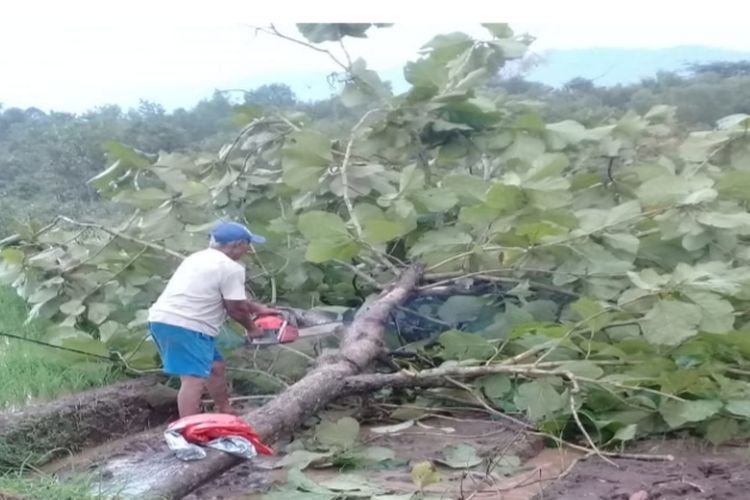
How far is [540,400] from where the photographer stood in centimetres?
338

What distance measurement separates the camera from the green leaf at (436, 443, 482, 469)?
327 cm

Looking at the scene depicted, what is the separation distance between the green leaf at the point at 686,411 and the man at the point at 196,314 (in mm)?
1390

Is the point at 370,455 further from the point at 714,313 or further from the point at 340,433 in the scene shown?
the point at 714,313

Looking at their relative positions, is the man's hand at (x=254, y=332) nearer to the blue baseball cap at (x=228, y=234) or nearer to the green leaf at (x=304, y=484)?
the blue baseball cap at (x=228, y=234)

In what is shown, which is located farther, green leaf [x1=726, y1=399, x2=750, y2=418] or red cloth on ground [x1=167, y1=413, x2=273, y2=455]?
green leaf [x1=726, y1=399, x2=750, y2=418]

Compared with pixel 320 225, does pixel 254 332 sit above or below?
below

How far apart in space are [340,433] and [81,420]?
0.99m

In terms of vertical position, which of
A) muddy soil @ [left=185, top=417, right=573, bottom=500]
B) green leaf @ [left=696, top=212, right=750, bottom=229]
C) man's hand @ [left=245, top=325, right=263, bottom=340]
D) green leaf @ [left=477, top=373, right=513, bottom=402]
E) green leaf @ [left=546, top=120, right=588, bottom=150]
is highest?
green leaf @ [left=546, top=120, right=588, bottom=150]

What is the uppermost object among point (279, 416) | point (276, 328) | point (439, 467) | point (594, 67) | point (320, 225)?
point (594, 67)

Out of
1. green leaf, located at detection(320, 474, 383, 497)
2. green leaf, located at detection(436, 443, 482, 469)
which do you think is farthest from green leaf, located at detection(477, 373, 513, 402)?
green leaf, located at detection(320, 474, 383, 497)

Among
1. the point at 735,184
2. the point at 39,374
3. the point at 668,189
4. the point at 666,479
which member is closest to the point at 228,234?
the point at 39,374

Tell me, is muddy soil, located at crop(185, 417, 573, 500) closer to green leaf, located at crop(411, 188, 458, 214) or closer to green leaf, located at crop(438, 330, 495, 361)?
green leaf, located at crop(438, 330, 495, 361)

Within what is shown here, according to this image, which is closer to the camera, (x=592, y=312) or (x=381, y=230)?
(x=592, y=312)

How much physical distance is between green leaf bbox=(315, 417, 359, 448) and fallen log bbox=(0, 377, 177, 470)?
88 cm
